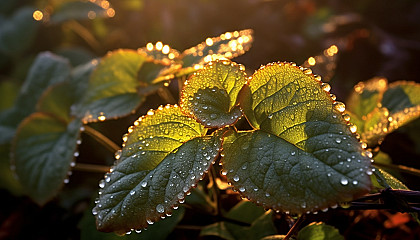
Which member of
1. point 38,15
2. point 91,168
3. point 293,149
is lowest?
point 91,168

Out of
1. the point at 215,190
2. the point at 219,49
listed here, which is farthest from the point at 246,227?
the point at 219,49

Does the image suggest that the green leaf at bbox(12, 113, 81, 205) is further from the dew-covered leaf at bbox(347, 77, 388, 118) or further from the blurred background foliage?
the dew-covered leaf at bbox(347, 77, 388, 118)

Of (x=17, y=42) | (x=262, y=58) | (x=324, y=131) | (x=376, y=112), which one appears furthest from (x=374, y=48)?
(x=17, y=42)

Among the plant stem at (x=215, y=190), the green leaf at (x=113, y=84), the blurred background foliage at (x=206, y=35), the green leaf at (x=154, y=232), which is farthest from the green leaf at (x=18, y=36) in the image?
the plant stem at (x=215, y=190)

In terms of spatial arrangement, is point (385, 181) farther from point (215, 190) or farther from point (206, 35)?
point (206, 35)

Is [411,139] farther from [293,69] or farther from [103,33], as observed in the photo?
[103,33]
